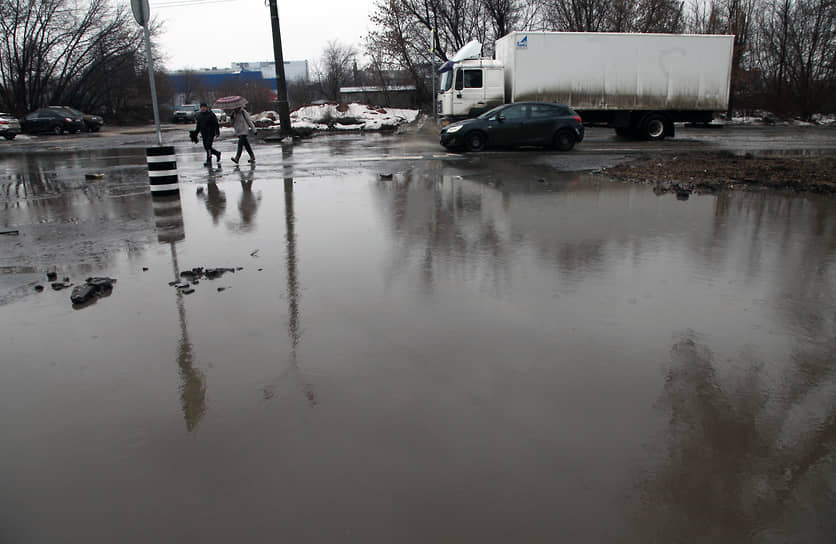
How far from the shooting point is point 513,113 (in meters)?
19.0

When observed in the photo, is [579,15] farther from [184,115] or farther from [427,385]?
[427,385]

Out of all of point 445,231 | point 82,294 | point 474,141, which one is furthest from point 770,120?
point 82,294

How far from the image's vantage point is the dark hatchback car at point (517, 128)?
18781 mm

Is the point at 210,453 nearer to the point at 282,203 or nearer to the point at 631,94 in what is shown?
the point at 282,203

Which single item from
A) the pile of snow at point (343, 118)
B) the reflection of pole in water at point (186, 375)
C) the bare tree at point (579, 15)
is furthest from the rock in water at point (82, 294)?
the bare tree at point (579, 15)

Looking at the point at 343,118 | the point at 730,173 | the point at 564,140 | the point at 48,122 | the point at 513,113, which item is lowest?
the point at 730,173

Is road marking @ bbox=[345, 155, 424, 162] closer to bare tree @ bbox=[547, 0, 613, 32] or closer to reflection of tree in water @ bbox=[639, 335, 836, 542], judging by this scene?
reflection of tree in water @ bbox=[639, 335, 836, 542]

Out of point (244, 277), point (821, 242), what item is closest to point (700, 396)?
point (244, 277)

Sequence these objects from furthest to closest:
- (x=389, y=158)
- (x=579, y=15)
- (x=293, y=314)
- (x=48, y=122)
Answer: (x=579, y=15)
(x=48, y=122)
(x=389, y=158)
(x=293, y=314)

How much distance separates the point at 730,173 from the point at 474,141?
8195 mm

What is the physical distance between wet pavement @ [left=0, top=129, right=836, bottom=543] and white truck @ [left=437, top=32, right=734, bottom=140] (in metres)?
16.4

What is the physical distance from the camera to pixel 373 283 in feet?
18.9

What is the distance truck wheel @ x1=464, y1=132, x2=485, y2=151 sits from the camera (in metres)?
18.8

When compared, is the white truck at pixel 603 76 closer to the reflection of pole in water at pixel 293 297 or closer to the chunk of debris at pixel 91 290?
the reflection of pole in water at pixel 293 297
